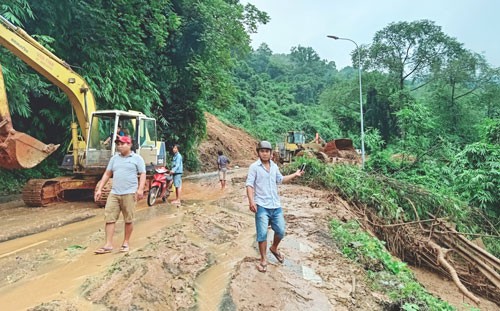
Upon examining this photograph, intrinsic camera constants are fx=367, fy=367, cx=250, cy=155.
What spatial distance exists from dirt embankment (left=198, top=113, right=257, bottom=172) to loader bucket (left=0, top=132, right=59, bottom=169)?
1525cm

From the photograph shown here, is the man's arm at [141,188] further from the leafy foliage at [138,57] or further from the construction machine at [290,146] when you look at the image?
the construction machine at [290,146]

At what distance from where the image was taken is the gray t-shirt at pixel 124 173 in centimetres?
552

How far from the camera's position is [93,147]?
10242mm

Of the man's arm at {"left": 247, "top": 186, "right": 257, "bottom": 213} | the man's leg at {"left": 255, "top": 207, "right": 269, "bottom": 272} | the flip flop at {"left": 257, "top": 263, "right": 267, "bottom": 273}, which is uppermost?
the man's arm at {"left": 247, "top": 186, "right": 257, "bottom": 213}

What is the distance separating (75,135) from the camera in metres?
10.7

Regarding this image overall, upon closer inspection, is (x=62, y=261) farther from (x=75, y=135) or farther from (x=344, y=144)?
(x=344, y=144)

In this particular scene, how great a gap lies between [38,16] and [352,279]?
40.9 feet

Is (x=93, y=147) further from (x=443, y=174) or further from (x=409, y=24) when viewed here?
(x=409, y=24)

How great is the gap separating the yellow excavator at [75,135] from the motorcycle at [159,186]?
64cm

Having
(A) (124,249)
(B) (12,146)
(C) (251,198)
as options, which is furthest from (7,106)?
(C) (251,198)

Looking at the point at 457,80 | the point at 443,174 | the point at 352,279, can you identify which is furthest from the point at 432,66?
the point at 352,279

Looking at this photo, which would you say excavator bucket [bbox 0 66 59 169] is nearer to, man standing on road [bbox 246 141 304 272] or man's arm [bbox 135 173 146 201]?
man's arm [bbox 135 173 146 201]

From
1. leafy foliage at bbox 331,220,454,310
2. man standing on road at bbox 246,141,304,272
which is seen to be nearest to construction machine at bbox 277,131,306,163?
leafy foliage at bbox 331,220,454,310

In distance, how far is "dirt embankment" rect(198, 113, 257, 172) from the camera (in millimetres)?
26334
